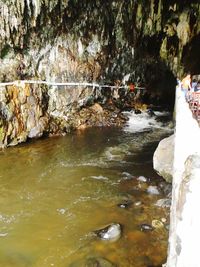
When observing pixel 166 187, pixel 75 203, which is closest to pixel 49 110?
pixel 75 203

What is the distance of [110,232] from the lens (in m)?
8.79

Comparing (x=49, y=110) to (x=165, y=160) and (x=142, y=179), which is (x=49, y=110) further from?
(x=165, y=160)

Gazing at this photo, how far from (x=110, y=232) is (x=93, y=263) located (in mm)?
1219

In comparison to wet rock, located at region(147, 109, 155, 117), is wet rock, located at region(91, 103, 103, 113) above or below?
above

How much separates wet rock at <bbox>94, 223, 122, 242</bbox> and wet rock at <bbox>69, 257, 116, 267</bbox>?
82 cm

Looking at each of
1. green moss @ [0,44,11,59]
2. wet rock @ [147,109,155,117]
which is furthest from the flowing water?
wet rock @ [147,109,155,117]

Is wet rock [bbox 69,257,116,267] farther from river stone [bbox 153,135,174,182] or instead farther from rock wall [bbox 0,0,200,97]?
rock wall [bbox 0,0,200,97]

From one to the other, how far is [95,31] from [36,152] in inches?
321

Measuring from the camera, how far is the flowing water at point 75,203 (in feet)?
26.8

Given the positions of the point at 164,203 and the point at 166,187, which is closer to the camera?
the point at 164,203

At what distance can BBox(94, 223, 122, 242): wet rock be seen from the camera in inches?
341

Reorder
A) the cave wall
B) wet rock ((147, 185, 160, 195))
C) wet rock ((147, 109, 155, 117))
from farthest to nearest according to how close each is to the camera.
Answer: wet rock ((147, 109, 155, 117)) < the cave wall < wet rock ((147, 185, 160, 195))

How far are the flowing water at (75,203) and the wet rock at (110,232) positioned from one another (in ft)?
0.44

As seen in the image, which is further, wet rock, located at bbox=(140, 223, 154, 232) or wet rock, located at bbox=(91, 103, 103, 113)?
wet rock, located at bbox=(91, 103, 103, 113)
